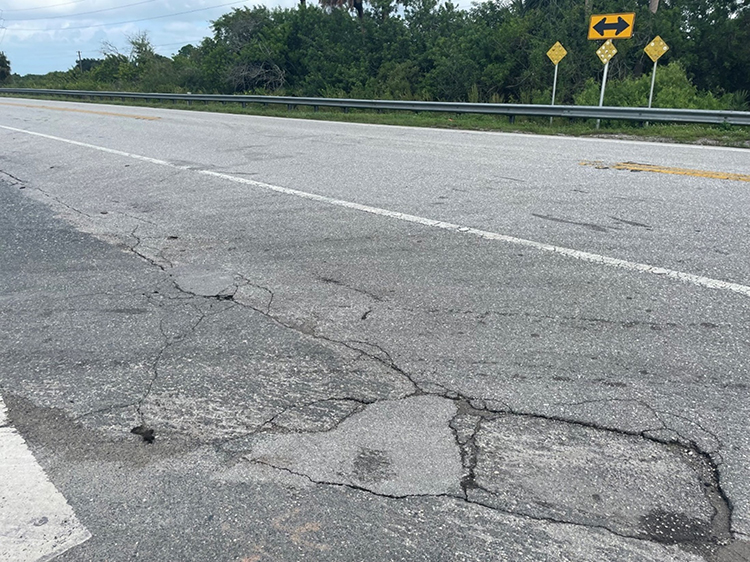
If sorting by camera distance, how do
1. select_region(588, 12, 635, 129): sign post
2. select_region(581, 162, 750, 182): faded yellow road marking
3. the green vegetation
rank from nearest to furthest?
select_region(581, 162, 750, 182): faded yellow road marking → select_region(588, 12, 635, 129): sign post → the green vegetation

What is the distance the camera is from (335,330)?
12.4 feet

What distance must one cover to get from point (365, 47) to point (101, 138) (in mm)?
19447

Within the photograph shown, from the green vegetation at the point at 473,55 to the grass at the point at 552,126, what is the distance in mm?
181

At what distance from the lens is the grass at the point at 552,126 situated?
11711mm

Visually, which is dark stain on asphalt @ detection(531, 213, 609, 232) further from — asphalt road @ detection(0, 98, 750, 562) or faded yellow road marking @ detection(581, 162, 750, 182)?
faded yellow road marking @ detection(581, 162, 750, 182)

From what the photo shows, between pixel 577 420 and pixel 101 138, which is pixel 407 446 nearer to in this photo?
pixel 577 420

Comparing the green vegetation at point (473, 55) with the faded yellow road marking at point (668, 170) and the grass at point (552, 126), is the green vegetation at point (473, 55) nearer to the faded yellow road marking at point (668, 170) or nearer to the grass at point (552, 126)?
the grass at point (552, 126)

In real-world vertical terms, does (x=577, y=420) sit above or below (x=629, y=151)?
below

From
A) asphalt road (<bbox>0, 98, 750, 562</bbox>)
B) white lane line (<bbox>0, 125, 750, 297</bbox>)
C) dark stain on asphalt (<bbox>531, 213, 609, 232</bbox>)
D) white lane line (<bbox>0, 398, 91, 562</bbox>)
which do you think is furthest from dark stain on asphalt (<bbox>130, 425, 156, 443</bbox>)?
dark stain on asphalt (<bbox>531, 213, 609, 232</bbox>)

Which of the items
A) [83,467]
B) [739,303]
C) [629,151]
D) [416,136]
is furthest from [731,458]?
[416,136]

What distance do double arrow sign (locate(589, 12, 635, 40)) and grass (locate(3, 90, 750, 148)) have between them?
6.55 feet

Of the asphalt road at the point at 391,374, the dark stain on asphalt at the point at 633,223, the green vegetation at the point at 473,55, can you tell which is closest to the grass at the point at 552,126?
the green vegetation at the point at 473,55

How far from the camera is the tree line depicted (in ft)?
73.1

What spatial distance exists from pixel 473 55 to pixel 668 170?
18.5 m
